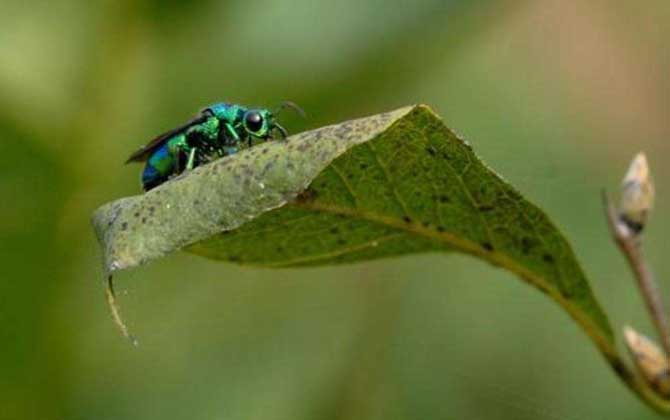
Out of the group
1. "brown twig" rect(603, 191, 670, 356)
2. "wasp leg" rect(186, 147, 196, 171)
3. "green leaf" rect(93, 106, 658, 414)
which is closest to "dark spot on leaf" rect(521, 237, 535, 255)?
"green leaf" rect(93, 106, 658, 414)

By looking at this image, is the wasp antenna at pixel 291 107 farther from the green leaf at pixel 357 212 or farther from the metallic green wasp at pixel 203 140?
the green leaf at pixel 357 212

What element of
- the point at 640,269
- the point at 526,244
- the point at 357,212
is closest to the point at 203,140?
the point at 357,212

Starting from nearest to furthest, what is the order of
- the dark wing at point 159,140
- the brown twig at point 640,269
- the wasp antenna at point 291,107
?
1. the brown twig at point 640,269
2. the dark wing at point 159,140
3. the wasp antenna at point 291,107

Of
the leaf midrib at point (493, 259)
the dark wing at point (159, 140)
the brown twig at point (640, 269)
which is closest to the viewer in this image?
the brown twig at point (640, 269)

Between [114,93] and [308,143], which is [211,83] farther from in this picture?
[308,143]

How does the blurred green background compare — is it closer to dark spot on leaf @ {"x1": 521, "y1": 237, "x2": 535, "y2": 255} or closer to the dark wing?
the dark wing

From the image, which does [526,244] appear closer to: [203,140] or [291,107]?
[203,140]

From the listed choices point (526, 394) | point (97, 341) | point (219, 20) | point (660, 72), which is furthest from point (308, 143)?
point (660, 72)

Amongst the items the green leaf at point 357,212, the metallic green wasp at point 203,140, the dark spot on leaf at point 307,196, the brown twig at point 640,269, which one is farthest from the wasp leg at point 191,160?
the brown twig at point 640,269
